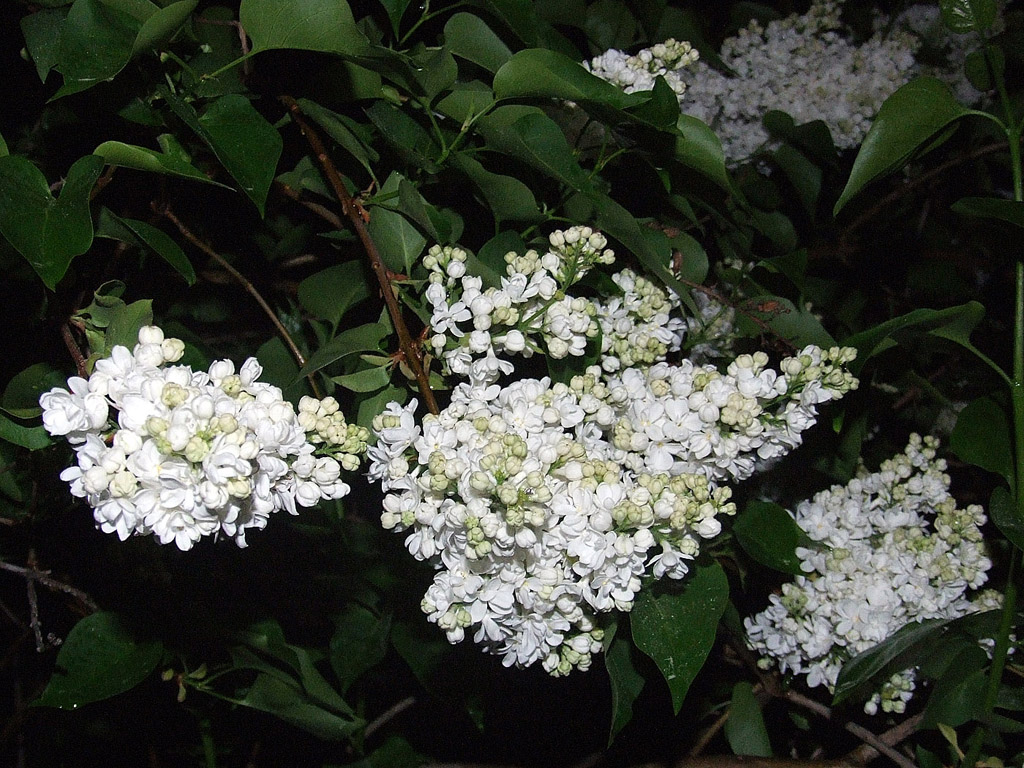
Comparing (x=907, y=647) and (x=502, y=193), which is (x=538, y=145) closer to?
(x=502, y=193)

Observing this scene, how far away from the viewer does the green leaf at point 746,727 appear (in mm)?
1452

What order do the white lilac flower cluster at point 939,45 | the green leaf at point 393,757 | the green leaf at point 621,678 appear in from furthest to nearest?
the white lilac flower cluster at point 939,45 < the green leaf at point 393,757 < the green leaf at point 621,678

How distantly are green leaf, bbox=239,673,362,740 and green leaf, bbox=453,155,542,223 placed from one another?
0.90m

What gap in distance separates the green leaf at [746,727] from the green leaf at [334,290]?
3.27 feet

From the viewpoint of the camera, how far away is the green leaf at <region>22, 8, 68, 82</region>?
3.25 ft

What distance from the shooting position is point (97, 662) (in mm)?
1265

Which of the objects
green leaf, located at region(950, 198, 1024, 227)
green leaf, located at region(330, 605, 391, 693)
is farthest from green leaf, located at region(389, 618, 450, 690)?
green leaf, located at region(950, 198, 1024, 227)

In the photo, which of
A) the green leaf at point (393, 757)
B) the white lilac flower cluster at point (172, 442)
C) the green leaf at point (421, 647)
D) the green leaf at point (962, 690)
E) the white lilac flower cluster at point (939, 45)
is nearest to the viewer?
the white lilac flower cluster at point (172, 442)

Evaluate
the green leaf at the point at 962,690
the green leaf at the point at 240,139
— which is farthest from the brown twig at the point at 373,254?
the green leaf at the point at 962,690

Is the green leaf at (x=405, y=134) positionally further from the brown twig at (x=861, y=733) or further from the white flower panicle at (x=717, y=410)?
the brown twig at (x=861, y=733)

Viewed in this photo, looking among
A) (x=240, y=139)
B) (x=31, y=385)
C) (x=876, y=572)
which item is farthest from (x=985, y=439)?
(x=31, y=385)

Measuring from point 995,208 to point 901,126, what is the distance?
17cm

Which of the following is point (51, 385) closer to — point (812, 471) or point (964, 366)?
point (812, 471)

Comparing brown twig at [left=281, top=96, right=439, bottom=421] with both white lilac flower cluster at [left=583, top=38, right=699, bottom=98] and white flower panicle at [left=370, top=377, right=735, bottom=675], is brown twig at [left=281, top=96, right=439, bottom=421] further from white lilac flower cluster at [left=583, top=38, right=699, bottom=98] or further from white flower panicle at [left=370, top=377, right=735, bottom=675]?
white lilac flower cluster at [left=583, top=38, right=699, bottom=98]
